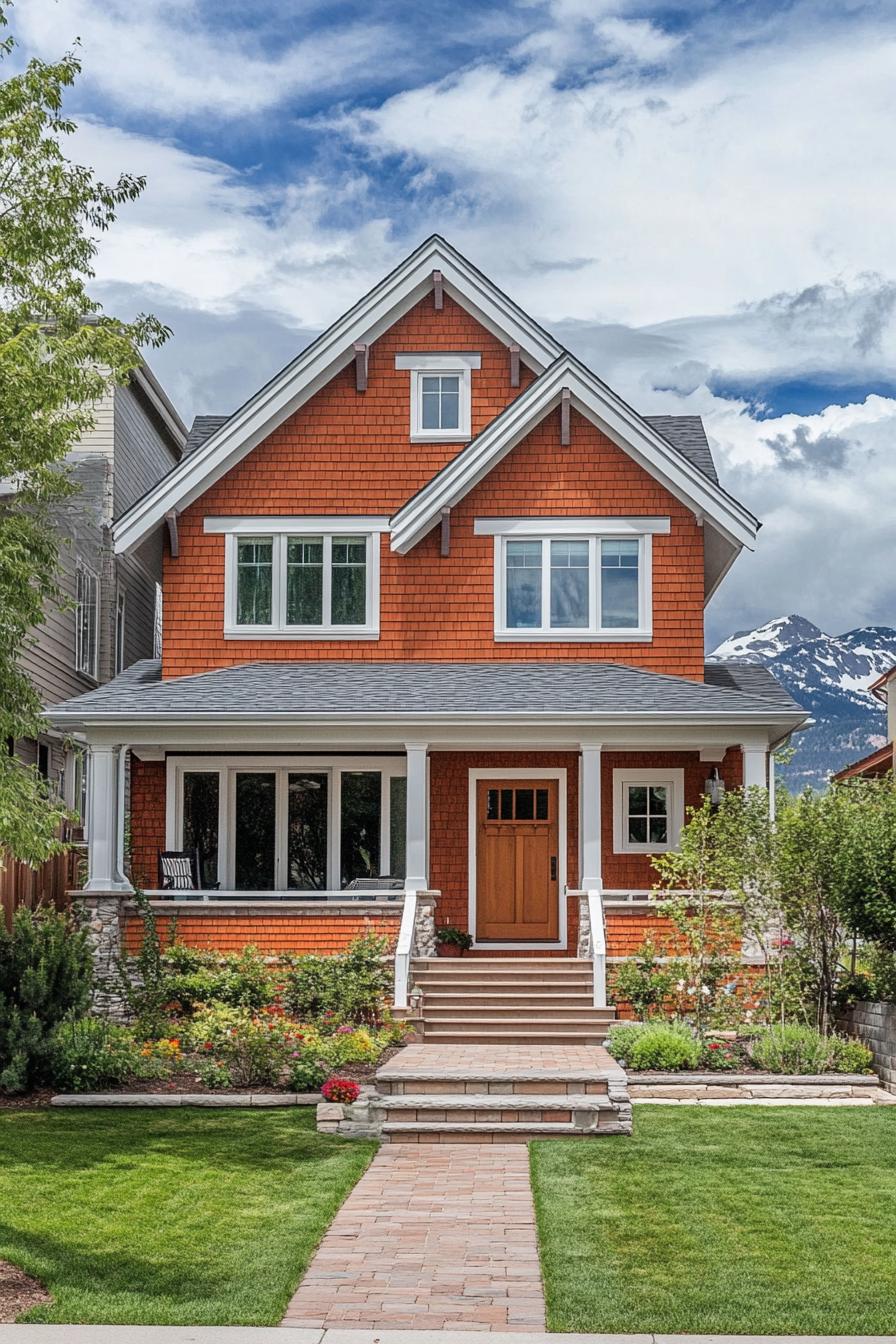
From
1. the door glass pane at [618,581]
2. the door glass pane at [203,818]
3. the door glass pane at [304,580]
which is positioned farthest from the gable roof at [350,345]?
the door glass pane at [203,818]

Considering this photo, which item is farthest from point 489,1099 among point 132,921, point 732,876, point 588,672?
point 588,672

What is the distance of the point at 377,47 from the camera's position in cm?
1669

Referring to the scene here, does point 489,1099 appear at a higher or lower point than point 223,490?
lower

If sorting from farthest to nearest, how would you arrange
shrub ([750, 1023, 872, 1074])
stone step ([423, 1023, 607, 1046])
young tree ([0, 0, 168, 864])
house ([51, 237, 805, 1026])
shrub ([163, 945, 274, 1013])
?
1. house ([51, 237, 805, 1026])
2. shrub ([163, 945, 274, 1013])
3. stone step ([423, 1023, 607, 1046])
4. shrub ([750, 1023, 872, 1074])
5. young tree ([0, 0, 168, 864])

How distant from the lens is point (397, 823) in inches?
853

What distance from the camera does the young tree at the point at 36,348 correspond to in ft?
41.6

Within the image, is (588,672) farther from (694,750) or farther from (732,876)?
(732,876)

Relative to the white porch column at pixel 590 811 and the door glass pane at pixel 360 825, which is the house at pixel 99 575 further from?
the white porch column at pixel 590 811

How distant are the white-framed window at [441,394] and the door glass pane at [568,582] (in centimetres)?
248

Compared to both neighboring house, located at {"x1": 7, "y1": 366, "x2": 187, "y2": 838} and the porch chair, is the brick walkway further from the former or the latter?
neighboring house, located at {"x1": 7, "y1": 366, "x2": 187, "y2": 838}

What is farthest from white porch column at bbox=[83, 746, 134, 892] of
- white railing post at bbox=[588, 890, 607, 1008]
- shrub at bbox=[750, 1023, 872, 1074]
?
shrub at bbox=[750, 1023, 872, 1074]

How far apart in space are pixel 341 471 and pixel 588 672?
489cm

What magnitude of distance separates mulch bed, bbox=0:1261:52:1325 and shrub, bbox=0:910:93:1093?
5.89 meters

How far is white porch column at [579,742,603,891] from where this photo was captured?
19.0m
